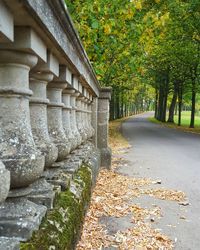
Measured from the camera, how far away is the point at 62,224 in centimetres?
252

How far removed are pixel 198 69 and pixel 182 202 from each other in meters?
25.2

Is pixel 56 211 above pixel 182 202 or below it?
above

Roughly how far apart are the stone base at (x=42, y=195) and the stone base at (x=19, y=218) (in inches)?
7.7

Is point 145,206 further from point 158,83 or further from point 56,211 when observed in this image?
point 158,83

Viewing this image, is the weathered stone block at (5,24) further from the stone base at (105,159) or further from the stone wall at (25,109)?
the stone base at (105,159)

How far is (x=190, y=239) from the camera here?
12.3ft

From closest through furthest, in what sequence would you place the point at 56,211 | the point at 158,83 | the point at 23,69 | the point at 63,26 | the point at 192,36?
the point at 23,69 < the point at 56,211 < the point at 63,26 < the point at 192,36 < the point at 158,83

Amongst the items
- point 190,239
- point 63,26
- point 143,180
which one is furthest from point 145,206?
point 63,26

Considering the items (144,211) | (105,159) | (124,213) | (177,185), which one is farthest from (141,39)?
(124,213)

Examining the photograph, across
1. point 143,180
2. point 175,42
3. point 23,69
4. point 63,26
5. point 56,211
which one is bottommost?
point 143,180

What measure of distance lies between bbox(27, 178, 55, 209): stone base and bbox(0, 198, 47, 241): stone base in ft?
0.65

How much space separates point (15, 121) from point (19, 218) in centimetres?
53

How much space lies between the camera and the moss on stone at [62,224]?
82.3 inches

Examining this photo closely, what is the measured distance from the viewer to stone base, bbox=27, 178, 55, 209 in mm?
2482
